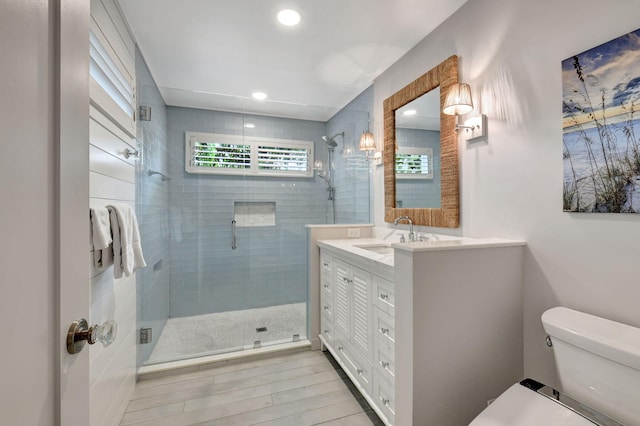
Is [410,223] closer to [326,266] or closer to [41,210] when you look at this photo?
[326,266]

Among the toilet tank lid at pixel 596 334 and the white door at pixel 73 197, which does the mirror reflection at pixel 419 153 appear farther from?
the white door at pixel 73 197

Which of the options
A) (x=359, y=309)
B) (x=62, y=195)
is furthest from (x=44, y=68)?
(x=359, y=309)

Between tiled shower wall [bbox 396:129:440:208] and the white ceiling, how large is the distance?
680 millimetres

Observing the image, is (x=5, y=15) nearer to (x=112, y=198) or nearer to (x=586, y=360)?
(x=112, y=198)

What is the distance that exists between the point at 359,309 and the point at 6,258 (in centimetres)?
175

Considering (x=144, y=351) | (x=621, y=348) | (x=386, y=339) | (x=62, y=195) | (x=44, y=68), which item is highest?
(x=44, y=68)

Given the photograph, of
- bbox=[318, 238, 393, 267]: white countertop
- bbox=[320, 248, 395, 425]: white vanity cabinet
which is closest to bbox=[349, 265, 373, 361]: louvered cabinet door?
bbox=[320, 248, 395, 425]: white vanity cabinet

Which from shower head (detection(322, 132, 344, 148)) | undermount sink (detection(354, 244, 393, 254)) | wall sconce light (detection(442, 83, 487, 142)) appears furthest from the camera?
shower head (detection(322, 132, 344, 148))

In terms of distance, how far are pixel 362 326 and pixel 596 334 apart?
1.13 metres

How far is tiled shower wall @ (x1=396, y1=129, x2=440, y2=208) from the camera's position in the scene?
2.10 m

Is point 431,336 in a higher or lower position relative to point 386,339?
higher

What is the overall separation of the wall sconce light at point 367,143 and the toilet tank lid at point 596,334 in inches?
75.1

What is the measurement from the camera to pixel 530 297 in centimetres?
149

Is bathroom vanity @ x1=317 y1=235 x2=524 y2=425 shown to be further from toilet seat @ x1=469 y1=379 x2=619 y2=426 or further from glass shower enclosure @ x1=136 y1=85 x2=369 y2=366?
glass shower enclosure @ x1=136 y1=85 x2=369 y2=366
